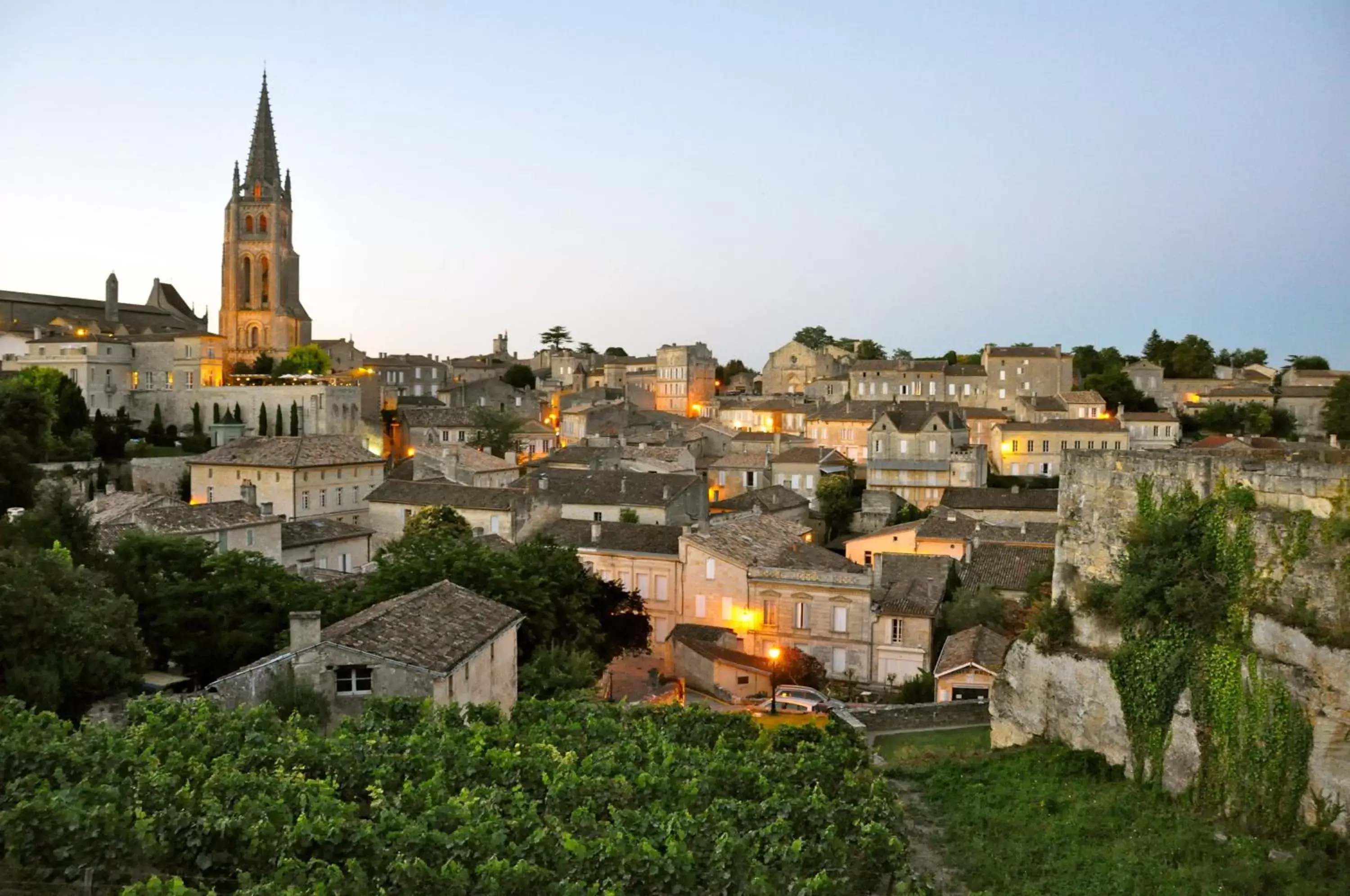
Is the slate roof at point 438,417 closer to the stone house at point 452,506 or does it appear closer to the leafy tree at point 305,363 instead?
the leafy tree at point 305,363

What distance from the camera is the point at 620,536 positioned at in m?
37.4

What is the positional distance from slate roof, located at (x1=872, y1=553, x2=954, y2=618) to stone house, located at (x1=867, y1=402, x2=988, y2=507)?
62.7ft

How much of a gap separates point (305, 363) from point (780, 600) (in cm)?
5539

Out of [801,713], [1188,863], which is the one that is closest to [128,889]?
[1188,863]

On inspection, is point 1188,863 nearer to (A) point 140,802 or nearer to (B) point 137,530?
(A) point 140,802

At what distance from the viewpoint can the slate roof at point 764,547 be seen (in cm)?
3469

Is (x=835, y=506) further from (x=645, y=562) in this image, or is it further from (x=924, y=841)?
(x=924, y=841)

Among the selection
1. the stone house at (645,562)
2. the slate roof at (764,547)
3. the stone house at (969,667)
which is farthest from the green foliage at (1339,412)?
the stone house at (645,562)

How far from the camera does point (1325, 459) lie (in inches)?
602

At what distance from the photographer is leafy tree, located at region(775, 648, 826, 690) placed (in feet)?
100

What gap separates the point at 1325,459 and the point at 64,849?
54.2 feet

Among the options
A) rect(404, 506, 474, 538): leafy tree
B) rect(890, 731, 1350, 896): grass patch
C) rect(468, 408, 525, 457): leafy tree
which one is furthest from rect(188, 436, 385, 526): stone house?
rect(890, 731, 1350, 896): grass patch

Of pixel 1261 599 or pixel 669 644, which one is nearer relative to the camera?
pixel 1261 599

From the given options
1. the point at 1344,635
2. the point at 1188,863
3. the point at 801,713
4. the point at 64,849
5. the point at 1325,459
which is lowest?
the point at 801,713
